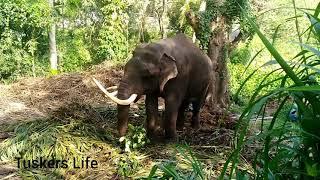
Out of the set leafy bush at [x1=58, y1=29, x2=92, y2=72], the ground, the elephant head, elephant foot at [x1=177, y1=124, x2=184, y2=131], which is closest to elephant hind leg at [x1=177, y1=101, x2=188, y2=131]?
elephant foot at [x1=177, y1=124, x2=184, y2=131]

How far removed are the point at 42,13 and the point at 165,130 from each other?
10.9 meters

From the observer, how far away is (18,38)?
634 inches

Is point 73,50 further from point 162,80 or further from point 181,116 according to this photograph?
point 162,80

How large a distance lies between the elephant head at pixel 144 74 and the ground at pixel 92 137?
546 mm

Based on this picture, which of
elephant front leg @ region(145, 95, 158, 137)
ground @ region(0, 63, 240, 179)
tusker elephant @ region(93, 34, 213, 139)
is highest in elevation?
tusker elephant @ region(93, 34, 213, 139)

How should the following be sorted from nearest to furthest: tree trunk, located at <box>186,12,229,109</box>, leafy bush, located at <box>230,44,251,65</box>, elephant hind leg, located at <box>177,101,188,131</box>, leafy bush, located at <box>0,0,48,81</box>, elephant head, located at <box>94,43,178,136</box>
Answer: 1. elephant head, located at <box>94,43,178,136</box>
2. elephant hind leg, located at <box>177,101,188,131</box>
3. tree trunk, located at <box>186,12,229,109</box>
4. leafy bush, located at <box>0,0,48,81</box>
5. leafy bush, located at <box>230,44,251,65</box>

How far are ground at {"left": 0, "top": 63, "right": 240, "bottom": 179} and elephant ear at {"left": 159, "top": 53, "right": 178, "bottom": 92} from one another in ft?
2.62

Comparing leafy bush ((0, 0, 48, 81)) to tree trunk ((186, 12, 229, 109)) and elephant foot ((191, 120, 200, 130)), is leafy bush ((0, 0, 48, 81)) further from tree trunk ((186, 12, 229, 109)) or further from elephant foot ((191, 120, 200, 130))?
elephant foot ((191, 120, 200, 130))

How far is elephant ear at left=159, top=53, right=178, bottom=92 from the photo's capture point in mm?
5465

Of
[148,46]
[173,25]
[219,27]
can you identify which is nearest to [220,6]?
[219,27]

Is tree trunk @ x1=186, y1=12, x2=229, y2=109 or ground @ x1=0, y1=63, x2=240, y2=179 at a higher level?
tree trunk @ x1=186, y1=12, x2=229, y2=109

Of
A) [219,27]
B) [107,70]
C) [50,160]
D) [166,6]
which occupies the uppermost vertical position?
[166,6]

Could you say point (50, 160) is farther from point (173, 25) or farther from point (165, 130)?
point (173, 25)

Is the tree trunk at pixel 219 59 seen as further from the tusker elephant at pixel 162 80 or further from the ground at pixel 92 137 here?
the tusker elephant at pixel 162 80
